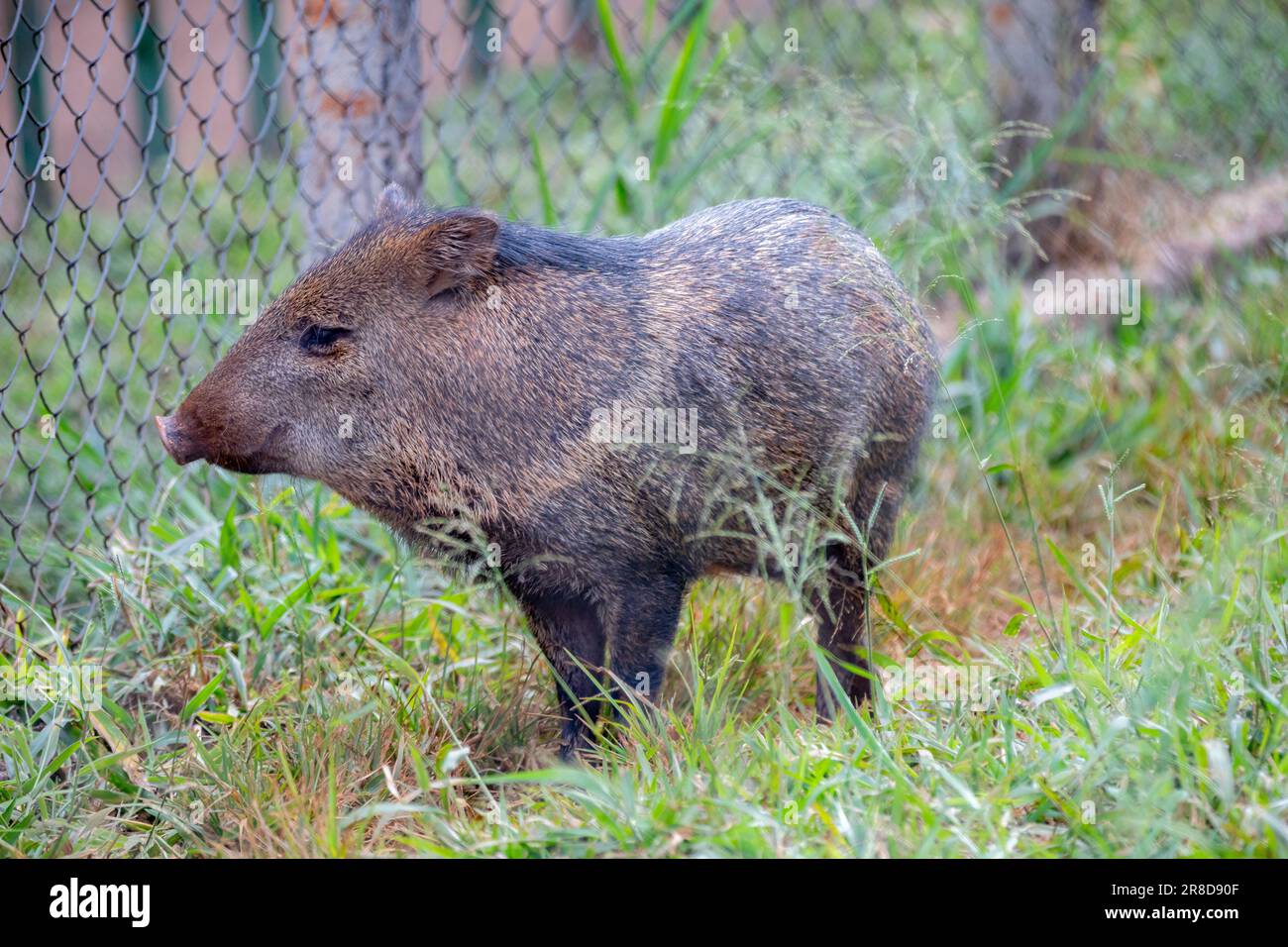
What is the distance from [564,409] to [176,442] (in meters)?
0.87

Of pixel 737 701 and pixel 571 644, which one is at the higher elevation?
pixel 571 644

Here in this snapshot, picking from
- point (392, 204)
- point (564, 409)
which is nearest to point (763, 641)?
point (564, 409)

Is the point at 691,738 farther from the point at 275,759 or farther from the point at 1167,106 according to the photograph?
the point at 1167,106

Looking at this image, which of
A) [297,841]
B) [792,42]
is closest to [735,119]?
[792,42]

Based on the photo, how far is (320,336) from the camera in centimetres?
309

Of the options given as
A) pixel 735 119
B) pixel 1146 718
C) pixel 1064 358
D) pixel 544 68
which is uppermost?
pixel 544 68

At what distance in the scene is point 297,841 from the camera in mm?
2660

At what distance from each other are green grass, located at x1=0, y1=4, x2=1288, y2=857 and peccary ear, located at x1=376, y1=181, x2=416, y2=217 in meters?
0.90

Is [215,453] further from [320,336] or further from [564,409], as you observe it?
[564,409]

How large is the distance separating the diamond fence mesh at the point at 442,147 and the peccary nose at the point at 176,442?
772 millimetres

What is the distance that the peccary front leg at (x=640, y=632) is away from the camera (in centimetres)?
307

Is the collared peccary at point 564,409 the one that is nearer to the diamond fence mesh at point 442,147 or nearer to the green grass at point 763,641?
the green grass at point 763,641

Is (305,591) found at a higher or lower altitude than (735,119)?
lower
